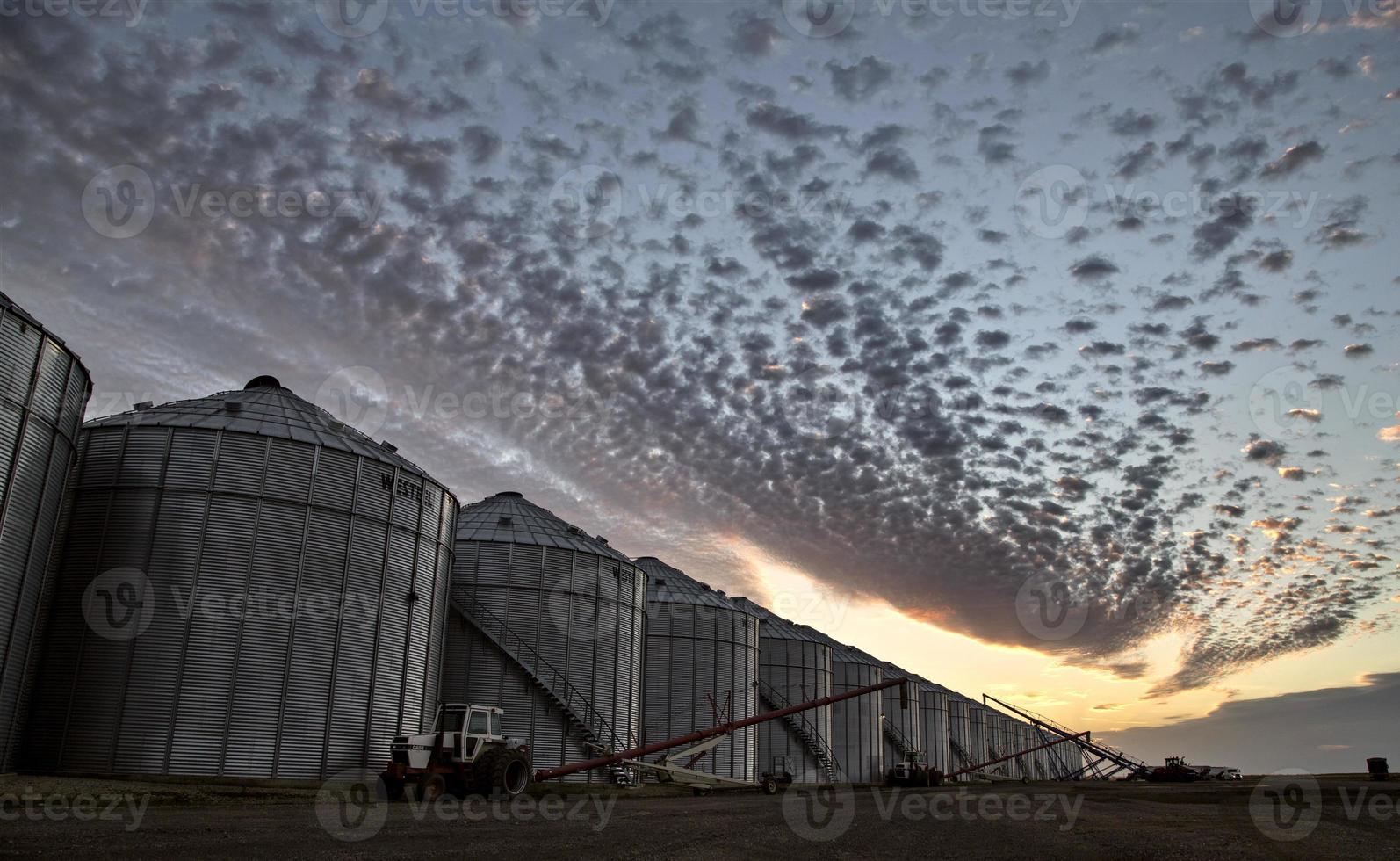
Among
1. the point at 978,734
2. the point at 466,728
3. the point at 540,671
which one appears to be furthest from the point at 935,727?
the point at 466,728

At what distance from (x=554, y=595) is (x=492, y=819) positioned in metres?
23.1

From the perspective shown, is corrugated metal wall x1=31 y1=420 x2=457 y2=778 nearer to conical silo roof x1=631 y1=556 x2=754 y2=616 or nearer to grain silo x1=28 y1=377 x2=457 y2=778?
grain silo x1=28 y1=377 x2=457 y2=778

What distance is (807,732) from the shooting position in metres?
67.8

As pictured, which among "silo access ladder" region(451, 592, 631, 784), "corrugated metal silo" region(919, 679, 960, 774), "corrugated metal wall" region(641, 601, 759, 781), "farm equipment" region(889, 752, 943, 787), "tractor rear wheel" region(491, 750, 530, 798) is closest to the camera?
"tractor rear wheel" region(491, 750, 530, 798)

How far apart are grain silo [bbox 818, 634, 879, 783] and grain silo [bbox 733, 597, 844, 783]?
149 cm

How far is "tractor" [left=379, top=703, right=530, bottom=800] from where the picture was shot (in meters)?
27.3

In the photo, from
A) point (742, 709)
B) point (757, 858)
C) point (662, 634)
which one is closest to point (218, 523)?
point (757, 858)

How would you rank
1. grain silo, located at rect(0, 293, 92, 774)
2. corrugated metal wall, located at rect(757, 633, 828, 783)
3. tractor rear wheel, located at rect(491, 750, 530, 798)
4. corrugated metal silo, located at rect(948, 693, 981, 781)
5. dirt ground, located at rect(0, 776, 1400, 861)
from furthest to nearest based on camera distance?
corrugated metal silo, located at rect(948, 693, 981, 781) < corrugated metal wall, located at rect(757, 633, 828, 783) < tractor rear wheel, located at rect(491, 750, 530, 798) < grain silo, located at rect(0, 293, 92, 774) < dirt ground, located at rect(0, 776, 1400, 861)

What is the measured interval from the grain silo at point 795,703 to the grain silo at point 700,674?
5.09 metres

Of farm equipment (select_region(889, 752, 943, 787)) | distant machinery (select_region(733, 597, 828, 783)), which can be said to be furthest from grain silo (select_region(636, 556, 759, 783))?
farm equipment (select_region(889, 752, 943, 787))

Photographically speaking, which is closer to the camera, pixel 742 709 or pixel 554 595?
pixel 554 595

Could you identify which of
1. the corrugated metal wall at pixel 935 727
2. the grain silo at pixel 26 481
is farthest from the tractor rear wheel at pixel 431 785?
the corrugated metal wall at pixel 935 727

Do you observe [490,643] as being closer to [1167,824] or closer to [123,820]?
[123,820]

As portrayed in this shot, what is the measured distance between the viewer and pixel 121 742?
2853cm
